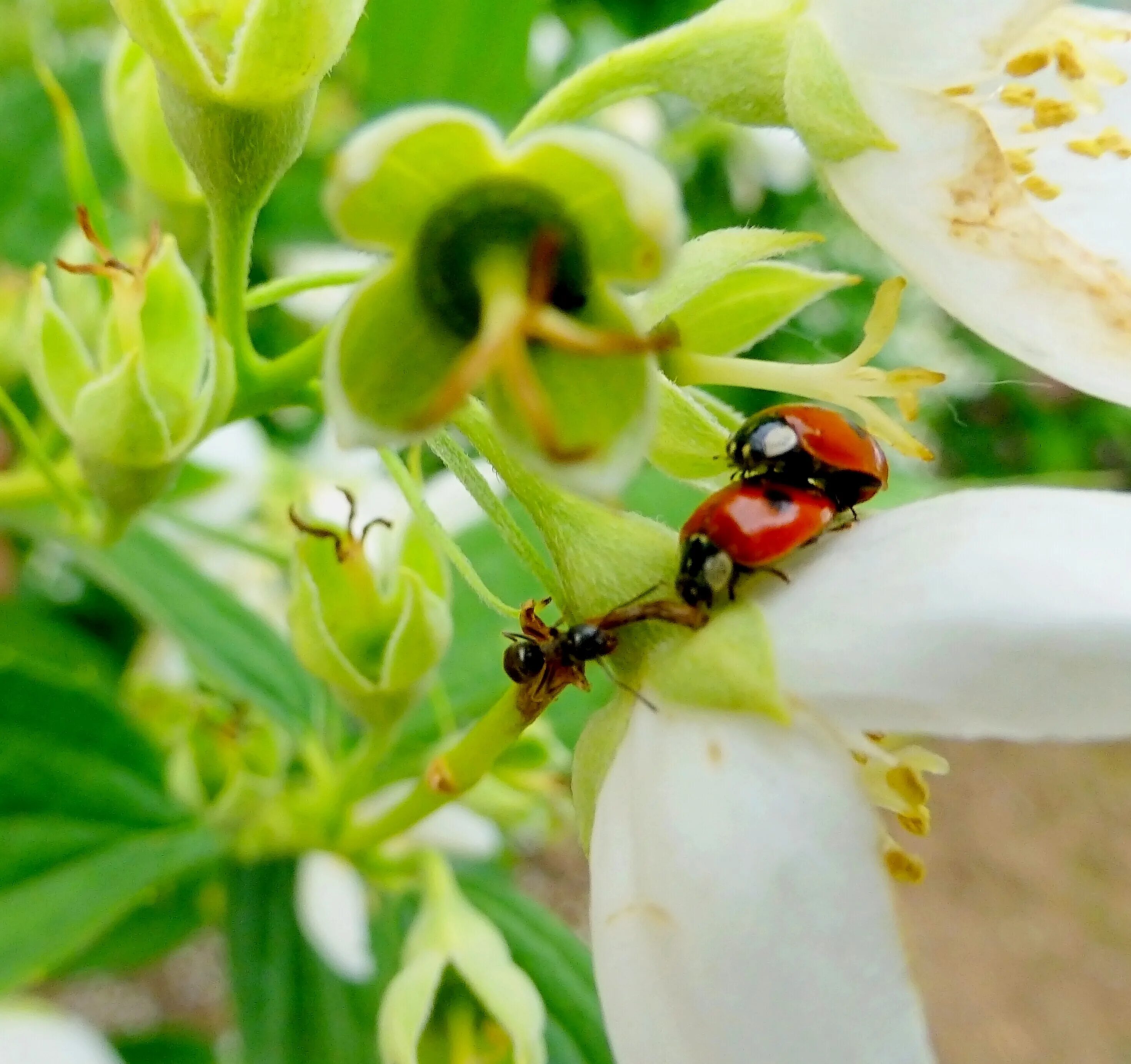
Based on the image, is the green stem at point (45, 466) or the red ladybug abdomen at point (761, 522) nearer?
the red ladybug abdomen at point (761, 522)

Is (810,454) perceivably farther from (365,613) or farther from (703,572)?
(365,613)

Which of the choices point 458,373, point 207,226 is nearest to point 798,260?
point 207,226

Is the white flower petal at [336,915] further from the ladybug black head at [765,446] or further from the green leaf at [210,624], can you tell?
the ladybug black head at [765,446]

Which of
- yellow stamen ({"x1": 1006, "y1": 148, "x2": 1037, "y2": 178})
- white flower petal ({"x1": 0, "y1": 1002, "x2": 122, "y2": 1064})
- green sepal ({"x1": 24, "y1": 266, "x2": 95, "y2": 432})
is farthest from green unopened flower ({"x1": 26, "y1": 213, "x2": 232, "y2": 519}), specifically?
white flower petal ({"x1": 0, "y1": 1002, "x2": 122, "y2": 1064})

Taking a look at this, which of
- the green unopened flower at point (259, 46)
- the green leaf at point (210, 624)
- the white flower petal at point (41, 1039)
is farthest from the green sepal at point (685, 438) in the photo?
the white flower petal at point (41, 1039)

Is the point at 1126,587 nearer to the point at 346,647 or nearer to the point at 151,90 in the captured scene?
the point at 346,647

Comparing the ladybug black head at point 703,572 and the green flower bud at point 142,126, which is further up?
the green flower bud at point 142,126

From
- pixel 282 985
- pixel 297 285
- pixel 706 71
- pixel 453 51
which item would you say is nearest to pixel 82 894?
pixel 282 985
